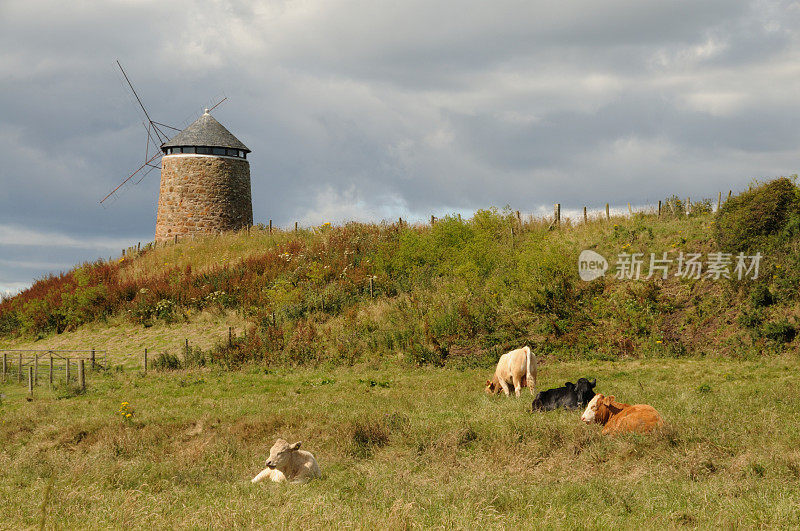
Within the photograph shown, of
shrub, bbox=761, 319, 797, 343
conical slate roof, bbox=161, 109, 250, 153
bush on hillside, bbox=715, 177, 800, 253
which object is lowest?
shrub, bbox=761, 319, 797, 343

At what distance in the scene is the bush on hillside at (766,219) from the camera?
26.4 metres

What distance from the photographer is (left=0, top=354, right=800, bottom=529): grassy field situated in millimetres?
7873

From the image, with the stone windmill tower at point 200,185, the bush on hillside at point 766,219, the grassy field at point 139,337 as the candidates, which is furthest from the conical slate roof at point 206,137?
the bush on hillside at point 766,219

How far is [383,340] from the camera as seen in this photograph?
26.5m

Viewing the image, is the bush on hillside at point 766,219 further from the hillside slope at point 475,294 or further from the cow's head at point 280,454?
the cow's head at point 280,454

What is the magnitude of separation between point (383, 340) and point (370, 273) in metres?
7.53

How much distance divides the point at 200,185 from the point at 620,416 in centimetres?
4040

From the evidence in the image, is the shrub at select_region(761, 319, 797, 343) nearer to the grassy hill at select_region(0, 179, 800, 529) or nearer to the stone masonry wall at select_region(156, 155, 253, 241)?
the grassy hill at select_region(0, 179, 800, 529)

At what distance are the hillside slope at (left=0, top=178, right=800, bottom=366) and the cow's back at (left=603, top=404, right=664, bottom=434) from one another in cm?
1136

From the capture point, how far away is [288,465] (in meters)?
10.7

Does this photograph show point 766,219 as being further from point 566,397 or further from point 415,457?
point 415,457

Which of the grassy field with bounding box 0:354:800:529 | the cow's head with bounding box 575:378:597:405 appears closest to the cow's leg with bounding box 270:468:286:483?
the grassy field with bounding box 0:354:800:529

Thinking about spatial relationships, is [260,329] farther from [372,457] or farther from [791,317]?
[791,317]

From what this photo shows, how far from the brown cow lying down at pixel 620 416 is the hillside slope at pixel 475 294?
10.9 meters
